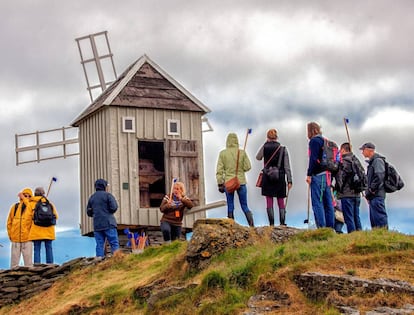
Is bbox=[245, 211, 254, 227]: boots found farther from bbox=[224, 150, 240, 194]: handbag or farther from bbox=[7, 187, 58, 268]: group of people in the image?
bbox=[7, 187, 58, 268]: group of people

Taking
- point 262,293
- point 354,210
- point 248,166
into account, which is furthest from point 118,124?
point 262,293

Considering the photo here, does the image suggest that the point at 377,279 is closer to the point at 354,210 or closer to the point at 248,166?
the point at 354,210

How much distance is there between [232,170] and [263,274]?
577 centimetres

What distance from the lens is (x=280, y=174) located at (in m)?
18.4

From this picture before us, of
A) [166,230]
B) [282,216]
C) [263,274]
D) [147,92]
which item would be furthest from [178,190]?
[147,92]

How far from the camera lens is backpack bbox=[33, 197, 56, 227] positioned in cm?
2030

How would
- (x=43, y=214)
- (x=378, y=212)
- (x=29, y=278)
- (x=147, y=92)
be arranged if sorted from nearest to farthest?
(x=378, y=212)
(x=29, y=278)
(x=43, y=214)
(x=147, y=92)

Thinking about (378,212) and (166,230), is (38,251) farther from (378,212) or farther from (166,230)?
(378,212)

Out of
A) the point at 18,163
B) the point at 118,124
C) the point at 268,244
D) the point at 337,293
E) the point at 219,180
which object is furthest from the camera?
the point at 18,163

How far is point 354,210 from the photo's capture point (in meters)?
17.7

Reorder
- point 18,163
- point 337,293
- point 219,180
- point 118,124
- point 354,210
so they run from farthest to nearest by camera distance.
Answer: point 18,163, point 118,124, point 219,180, point 354,210, point 337,293

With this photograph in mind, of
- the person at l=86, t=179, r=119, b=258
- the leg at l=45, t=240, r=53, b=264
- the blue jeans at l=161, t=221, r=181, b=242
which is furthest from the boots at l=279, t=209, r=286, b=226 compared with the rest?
the leg at l=45, t=240, r=53, b=264

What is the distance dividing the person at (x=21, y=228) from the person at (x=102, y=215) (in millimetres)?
1559

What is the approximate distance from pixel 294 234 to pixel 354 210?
170cm
